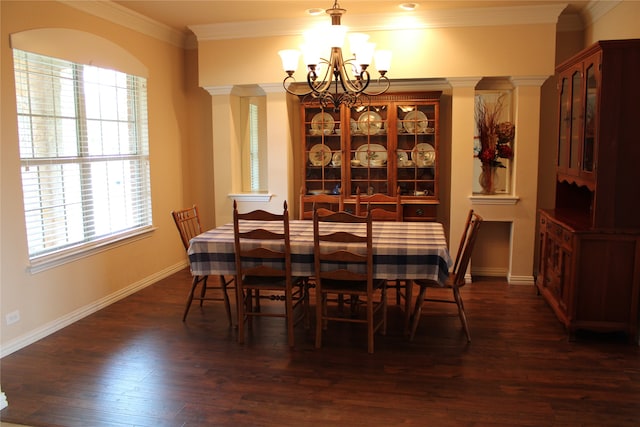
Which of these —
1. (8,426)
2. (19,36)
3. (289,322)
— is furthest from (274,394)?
(19,36)

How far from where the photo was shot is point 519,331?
4.02 metres

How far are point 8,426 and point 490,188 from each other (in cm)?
456

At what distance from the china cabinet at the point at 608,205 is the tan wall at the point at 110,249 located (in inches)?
151

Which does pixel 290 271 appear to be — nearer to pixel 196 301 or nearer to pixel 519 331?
pixel 196 301

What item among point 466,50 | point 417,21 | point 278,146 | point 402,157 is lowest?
point 402,157

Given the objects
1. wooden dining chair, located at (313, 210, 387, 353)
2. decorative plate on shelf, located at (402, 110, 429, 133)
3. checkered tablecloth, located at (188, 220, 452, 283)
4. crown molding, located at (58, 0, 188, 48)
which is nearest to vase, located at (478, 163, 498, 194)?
decorative plate on shelf, located at (402, 110, 429, 133)

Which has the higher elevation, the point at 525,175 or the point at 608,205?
the point at 525,175

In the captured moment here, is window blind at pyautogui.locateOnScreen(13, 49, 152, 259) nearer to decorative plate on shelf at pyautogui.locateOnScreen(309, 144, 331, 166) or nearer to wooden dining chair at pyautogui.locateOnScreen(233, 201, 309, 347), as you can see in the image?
wooden dining chair at pyautogui.locateOnScreen(233, 201, 309, 347)

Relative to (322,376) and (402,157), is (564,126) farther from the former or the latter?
(322,376)

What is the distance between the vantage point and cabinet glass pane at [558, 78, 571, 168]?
4.44 m

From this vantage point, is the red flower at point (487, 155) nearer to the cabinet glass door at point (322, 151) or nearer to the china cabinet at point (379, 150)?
the china cabinet at point (379, 150)

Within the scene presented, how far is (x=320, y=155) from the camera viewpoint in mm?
5918

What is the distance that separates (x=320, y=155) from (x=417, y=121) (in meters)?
1.12

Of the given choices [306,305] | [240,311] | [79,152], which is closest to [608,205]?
[306,305]
